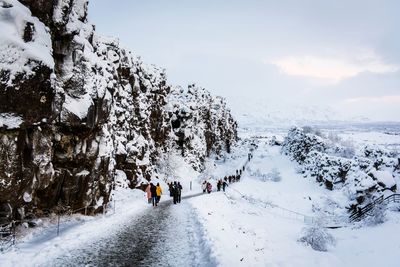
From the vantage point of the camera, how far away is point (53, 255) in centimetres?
1139

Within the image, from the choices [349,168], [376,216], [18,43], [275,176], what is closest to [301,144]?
[275,176]

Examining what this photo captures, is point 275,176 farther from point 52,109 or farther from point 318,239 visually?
point 52,109

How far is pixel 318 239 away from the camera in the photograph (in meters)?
20.7

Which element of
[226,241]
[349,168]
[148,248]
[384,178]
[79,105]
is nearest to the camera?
[148,248]

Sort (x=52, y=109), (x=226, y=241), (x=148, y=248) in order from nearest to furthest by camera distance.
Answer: (x=148, y=248) → (x=226, y=241) → (x=52, y=109)

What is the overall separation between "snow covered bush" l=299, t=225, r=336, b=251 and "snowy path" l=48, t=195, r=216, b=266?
7323 mm

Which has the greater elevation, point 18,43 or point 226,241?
point 18,43

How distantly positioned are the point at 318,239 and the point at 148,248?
1192cm

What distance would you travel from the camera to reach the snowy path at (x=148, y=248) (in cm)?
1125

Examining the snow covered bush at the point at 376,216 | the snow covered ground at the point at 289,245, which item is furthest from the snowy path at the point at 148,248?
the snow covered bush at the point at 376,216

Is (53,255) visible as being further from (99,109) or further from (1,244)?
(99,109)

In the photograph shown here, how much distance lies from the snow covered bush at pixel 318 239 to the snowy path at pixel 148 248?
732 cm

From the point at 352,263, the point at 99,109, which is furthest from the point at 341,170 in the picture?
the point at 99,109

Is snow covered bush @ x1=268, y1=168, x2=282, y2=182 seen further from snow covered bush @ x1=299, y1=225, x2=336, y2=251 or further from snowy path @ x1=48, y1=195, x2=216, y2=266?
snowy path @ x1=48, y1=195, x2=216, y2=266
